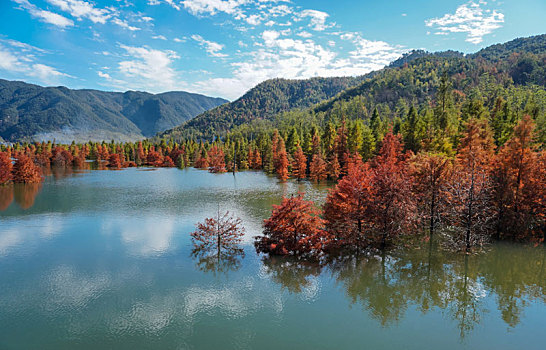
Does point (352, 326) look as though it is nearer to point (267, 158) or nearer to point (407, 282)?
point (407, 282)

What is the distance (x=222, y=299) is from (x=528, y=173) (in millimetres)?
32329

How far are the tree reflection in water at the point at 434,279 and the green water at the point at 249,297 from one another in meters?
0.09

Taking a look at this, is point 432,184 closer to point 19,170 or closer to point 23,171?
point 23,171

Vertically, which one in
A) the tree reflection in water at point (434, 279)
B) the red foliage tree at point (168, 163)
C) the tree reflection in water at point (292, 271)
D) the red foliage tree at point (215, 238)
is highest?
the red foliage tree at point (168, 163)

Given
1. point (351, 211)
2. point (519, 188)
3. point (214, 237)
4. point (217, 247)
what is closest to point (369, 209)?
point (351, 211)

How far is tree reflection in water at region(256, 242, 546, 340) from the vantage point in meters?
19.5

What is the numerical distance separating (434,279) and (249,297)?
14486 mm

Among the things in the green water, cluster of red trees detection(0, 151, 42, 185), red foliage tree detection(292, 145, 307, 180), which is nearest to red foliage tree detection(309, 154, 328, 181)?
red foliage tree detection(292, 145, 307, 180)

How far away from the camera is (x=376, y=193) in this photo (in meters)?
28.8

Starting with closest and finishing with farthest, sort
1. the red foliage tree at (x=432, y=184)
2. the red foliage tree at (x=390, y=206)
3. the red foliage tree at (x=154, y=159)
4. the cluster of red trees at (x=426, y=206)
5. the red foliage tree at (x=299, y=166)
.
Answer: the cluster of red trees at (x=426, y=206)
the red foliage tree at (x=390, y=206)
the red foliage tree at (x=432, y=184)
the red foliage tree at (x=299, y=166)
the red foliage tree at (x=154, y=159)

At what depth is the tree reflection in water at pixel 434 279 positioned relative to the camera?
1947 centimetres

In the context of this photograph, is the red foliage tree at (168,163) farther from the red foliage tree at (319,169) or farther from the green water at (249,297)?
the green water at (249,297)

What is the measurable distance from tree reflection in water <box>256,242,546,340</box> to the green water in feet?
0.29

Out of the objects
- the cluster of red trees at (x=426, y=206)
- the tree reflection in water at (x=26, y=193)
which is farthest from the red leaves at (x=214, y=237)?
the tree reflection in water at (x=26, y=193)
